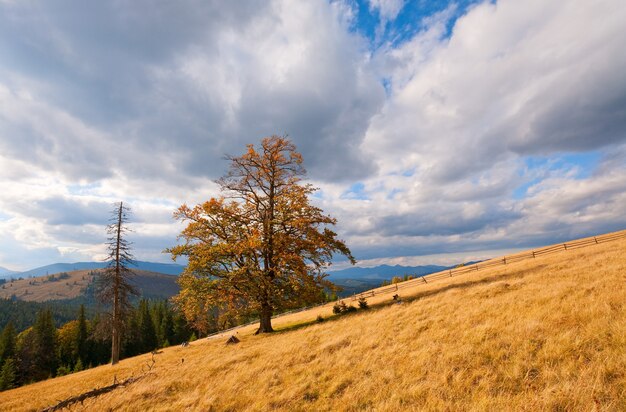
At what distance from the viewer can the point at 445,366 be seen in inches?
295

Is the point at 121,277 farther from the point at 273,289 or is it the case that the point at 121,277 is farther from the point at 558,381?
the point at 558,381

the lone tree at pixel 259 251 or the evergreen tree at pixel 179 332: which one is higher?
the lone tree at pixel 259 251

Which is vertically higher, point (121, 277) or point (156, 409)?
point (121, 277)

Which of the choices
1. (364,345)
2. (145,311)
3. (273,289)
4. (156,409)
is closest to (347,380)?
(364,345)

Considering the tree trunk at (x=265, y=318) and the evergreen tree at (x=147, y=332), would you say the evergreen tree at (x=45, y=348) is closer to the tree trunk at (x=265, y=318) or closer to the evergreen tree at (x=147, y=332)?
the evergreen tree at (x=147, y=332)

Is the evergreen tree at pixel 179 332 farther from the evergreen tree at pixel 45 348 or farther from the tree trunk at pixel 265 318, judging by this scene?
the tree trunk at pixel 265 318

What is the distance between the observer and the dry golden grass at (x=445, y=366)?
5.94 meters

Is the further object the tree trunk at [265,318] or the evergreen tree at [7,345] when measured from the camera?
the evergreen tree at [7,345]

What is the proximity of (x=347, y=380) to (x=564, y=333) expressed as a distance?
585 centimetres

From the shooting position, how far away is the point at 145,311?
7069 cm

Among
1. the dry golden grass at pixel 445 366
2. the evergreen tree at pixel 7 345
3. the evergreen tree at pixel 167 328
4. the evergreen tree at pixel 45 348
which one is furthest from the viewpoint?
the evergreen tree at pixel 167 328

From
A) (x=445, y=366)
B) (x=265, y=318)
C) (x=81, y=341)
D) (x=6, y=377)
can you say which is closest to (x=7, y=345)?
(x=81, y=341)

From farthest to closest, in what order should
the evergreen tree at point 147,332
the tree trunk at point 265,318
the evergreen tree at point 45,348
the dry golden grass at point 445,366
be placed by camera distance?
the evergreen tree at point 147,332, the evergreen tree at point 45,348, the tree trunk at point 265,318, the dry golden grass at point 445,366

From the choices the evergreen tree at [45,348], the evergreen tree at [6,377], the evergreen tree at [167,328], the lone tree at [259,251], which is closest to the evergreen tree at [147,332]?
the evergreen tree at [167,328]
